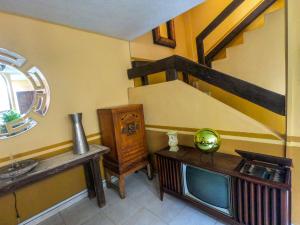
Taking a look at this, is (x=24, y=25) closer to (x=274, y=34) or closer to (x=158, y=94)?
(x=158, y=94)

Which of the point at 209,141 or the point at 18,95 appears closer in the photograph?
the point at 209,141

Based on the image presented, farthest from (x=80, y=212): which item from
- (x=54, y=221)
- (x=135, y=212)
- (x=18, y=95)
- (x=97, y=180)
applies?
(x=18, y=95)

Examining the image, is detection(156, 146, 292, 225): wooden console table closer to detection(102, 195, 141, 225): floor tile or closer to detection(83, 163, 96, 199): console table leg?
detection(102, 195, 141, 225): floor tile

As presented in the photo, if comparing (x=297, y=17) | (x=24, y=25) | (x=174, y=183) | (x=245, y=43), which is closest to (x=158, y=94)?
(x=174, y=183)

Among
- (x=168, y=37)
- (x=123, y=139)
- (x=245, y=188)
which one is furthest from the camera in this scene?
→ (x=168, y=37)

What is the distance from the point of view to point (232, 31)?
2.56 metres

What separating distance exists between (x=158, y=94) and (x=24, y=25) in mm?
1679

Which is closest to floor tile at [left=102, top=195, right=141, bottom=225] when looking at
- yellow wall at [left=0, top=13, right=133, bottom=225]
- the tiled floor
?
the tiled floor

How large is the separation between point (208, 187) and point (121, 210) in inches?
41.8

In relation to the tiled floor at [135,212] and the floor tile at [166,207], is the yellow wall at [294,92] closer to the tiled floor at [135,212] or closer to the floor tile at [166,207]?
the tiled floor at [135,212]

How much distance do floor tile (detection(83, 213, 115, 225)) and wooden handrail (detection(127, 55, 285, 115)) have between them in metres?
1.78

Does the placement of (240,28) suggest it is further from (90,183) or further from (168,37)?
(90,183)

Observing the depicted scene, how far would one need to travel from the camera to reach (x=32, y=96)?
5.72ft

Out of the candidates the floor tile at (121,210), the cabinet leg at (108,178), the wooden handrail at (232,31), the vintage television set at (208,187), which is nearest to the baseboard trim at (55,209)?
the cabinet leg at (108,178)
